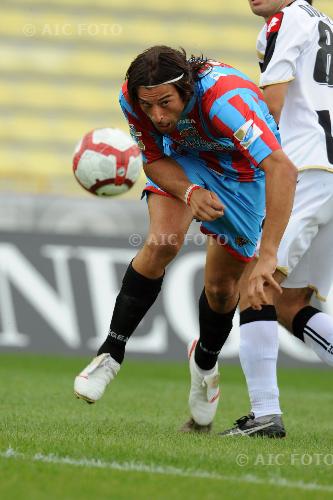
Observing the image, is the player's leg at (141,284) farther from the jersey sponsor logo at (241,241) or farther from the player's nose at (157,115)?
the player's nose at (157,115)

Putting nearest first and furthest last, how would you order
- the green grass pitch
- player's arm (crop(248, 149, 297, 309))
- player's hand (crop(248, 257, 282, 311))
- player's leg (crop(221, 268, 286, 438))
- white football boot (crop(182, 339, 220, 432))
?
1. the green grass pitch
2. player's hand (crop(248, 257, 282, 311))
3. player's arm (crop(248, 149, 297, 309))
4. player's leg (crop(221, 268, 286, 438))
5. white football boot (crop(182, 339, 220, 432))

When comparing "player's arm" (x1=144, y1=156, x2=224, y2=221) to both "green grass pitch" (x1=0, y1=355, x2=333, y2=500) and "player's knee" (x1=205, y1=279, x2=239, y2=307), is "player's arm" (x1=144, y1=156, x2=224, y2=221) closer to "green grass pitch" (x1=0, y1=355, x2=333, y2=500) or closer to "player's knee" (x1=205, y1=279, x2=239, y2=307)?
"player's knee" (x1=205, y1=279, x2=239, y2=307)

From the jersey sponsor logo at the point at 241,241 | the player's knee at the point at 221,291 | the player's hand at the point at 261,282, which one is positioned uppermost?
the player's hand at the point at 261,282

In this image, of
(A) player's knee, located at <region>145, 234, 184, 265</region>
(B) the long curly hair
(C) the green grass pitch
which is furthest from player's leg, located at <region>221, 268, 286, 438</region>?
(B) the long curly hair

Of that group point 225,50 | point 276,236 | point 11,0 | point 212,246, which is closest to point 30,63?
point 11,0

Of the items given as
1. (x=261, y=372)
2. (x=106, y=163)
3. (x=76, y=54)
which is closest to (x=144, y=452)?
(x=261, y=372)

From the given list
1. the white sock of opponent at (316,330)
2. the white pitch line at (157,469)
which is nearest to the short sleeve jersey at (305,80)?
the white sock of opponent at (316,330)

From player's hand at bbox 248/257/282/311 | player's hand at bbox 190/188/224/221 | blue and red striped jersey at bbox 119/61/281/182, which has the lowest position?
player's hand at bbox 248/257/282/311

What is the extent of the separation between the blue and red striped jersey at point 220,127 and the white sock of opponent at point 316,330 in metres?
0.74

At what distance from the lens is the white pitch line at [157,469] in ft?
11.3

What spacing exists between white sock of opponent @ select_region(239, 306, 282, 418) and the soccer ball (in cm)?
193

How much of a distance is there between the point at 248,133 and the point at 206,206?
371mm

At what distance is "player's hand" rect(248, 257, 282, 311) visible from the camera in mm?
3910

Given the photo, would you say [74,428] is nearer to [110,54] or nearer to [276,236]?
[276,236]
